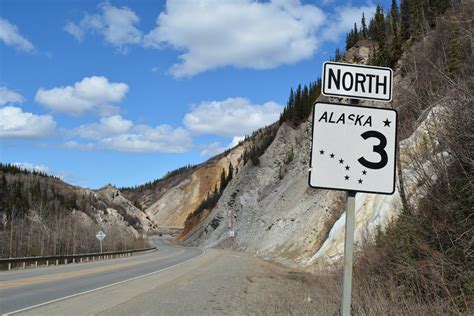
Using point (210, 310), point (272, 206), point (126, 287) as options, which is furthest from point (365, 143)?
point (272, 206)

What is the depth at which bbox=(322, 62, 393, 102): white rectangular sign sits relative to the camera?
446cm

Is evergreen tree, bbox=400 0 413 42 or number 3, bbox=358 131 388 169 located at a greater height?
evergreen tree, bbox=400 0 413 42

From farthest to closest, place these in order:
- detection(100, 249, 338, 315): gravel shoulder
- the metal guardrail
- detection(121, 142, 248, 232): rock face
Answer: detection(121, 142, 248, 232): rock face, the metal guardrail, detection(100, 249, 338, 315): gravel shoulder

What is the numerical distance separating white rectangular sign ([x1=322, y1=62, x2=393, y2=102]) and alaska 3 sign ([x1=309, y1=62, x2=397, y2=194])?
0.78 ft

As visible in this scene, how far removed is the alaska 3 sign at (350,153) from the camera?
414 cm

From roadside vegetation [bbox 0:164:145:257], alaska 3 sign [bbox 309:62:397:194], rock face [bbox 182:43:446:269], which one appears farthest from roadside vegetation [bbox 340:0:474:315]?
roadside vegetation [bbox 0:164:145:257]

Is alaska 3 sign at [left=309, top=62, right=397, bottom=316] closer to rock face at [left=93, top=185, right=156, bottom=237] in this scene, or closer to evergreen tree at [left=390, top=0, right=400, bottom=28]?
evergreen tree at [left=390, top=0, right=400, bottom=28]

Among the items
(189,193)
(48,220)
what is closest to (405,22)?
(48,220)

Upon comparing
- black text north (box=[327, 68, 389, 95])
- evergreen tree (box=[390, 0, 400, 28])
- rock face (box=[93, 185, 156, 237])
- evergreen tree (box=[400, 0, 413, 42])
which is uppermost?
evergreen tree (box=[390, 0, 400, 28])

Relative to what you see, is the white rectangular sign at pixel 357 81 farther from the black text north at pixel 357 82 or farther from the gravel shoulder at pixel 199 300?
the gravel shoulder at pixel 199 300

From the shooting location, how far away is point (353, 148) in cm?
419

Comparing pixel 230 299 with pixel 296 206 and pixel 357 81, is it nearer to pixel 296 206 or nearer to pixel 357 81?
pixel 357 81

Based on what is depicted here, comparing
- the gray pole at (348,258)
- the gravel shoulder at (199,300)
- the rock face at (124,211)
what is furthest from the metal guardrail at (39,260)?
the rock face at (124,211)

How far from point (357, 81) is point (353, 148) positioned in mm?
672
